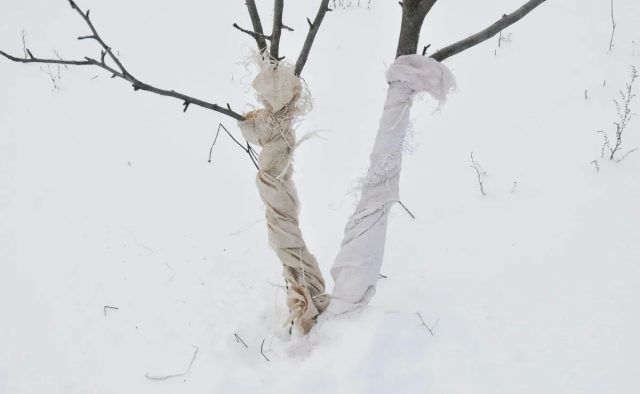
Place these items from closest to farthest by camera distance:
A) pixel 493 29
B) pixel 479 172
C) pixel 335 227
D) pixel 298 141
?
1. pixel 493 29
2. pixel 298 141
3. pixel 335 227
4. pixel 479 172

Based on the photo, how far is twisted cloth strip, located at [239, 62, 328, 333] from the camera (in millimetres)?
1689

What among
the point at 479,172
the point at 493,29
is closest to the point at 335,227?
the point at 479,172

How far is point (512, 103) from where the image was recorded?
11.2 feet

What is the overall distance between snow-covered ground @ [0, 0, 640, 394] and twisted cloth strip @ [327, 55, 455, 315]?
0.55 feet

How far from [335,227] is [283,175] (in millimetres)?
994

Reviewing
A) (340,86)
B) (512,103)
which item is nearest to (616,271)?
(512,103)

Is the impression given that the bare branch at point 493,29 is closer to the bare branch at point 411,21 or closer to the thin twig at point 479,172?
the bare branch at point 411,21

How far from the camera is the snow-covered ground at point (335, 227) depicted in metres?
1.92

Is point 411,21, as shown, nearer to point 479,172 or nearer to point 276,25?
point 276,25

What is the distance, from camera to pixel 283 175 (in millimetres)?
1812

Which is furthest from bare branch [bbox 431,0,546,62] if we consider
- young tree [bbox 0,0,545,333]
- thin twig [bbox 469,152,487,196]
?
thin twig [bbox 469,152,487,196]

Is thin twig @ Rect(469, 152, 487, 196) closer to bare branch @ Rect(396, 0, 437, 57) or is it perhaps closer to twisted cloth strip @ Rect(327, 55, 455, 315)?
twisted cloth strip @ Rect(327, 55, 455, 315)

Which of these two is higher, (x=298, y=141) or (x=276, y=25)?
(x=276, y=25)

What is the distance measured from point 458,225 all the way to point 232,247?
1.14m
